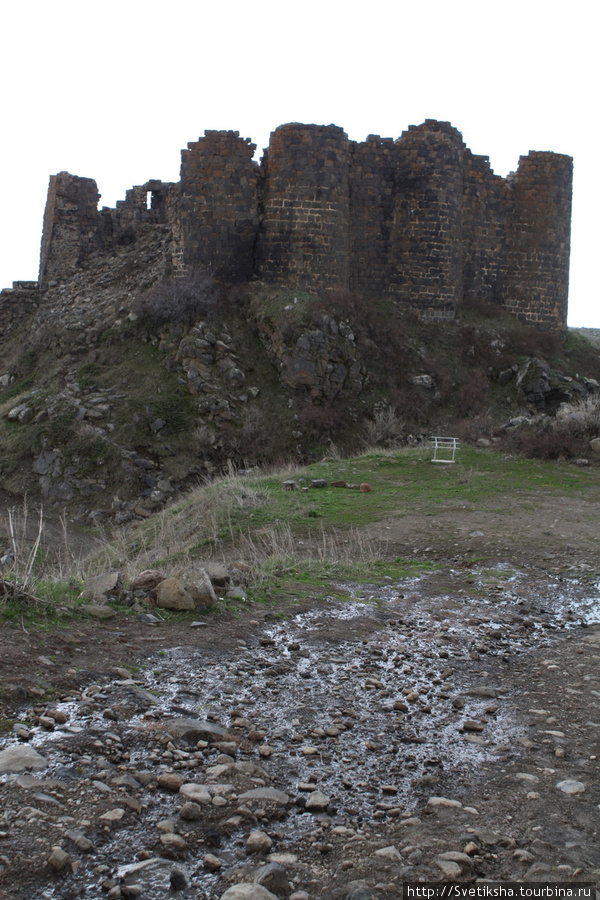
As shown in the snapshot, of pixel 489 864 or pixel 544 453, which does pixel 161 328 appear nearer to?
pixel 544 453

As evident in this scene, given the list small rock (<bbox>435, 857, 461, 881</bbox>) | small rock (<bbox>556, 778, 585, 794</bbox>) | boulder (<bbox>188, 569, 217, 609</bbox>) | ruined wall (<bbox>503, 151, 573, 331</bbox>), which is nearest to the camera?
small rock (<bbox>435, 857, 461, 881</bbox>)

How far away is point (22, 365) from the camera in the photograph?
18906mm

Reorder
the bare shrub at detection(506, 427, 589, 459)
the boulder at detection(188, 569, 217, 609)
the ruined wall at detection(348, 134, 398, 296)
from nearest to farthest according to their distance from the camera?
the boulder at detection(188, 569, 217, 609) → the bare shrub at detection(506, 427, 589, 459) → the ruined wall at detection(348, 134, 398, 296)

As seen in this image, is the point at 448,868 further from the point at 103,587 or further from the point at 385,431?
the point at 385,431

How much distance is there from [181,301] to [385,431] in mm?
5308

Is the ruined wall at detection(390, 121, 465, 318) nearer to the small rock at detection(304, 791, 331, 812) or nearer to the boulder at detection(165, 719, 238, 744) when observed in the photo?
the boulder at detection(165, 719, 238, 744)

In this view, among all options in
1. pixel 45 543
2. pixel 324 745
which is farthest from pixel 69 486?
pixel 324 745

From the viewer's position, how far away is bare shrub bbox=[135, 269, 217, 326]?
692 inches

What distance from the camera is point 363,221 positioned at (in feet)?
63.0

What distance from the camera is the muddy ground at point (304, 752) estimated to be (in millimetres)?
2801

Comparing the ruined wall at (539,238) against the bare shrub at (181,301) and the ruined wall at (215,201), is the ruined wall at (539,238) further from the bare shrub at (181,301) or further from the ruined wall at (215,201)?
the bare shrub at (181,301)

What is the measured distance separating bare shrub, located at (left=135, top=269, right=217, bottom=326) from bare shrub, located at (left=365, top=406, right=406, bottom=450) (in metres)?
4.45

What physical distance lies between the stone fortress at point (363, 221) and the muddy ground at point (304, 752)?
13493 mm

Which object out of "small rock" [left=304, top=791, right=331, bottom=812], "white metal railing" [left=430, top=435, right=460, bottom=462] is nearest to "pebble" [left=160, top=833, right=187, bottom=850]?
"small rock" [left=304, top=791, right=331, bottom=812]
